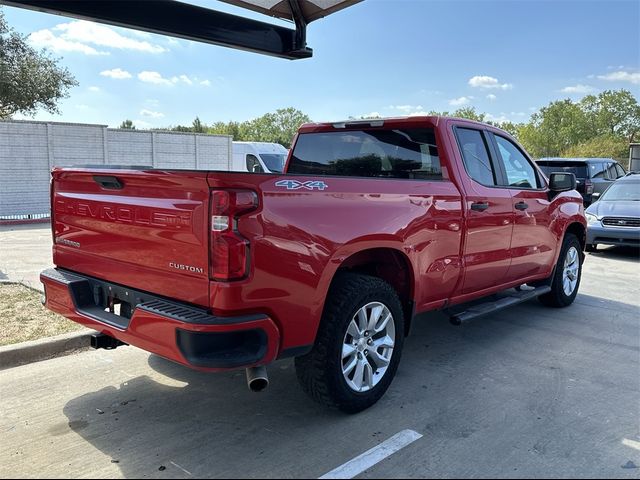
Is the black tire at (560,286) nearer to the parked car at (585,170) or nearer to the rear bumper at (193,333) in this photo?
the rear bumper at (193,333)

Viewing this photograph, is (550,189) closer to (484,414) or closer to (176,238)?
(484,414)

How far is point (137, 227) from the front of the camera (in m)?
3.13

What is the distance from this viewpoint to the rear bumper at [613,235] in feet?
33.0

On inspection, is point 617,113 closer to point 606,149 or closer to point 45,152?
point 606,149

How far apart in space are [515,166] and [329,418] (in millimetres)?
3348

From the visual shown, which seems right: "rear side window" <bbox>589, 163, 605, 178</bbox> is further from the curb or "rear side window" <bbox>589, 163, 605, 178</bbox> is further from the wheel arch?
the curb

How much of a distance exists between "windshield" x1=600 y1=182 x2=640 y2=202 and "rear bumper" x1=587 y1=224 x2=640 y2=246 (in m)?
1.15

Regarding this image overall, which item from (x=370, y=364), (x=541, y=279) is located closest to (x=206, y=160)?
(x=541, y=279)

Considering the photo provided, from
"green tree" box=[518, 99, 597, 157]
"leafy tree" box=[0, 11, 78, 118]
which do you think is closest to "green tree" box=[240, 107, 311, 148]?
"green tree" box=[518, 99, 597, 157]

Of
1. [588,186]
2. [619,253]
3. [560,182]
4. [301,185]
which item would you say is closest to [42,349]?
[301,185]

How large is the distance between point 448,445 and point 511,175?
10.0 feet

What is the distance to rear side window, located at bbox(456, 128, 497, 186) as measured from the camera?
15.1ft

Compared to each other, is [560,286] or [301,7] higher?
[301,7]

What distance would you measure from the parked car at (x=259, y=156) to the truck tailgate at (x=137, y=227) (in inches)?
557
